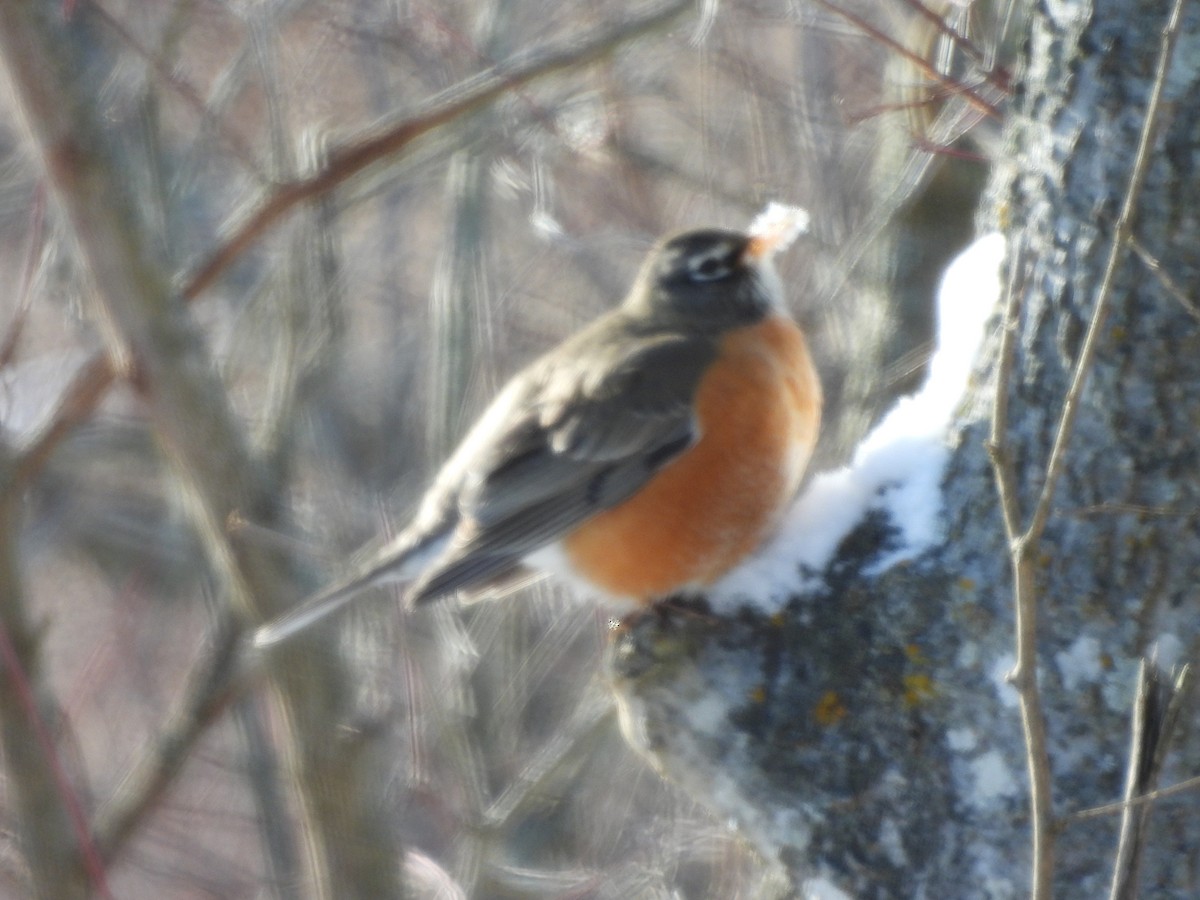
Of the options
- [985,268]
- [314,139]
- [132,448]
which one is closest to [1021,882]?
[985,268]

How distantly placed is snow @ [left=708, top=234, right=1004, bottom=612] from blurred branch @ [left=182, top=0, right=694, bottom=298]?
1746mm

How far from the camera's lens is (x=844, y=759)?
2.91 m

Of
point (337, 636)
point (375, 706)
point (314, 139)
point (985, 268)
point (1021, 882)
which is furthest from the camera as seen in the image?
point (375, 706)

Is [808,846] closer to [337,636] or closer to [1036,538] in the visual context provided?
[1036,538]

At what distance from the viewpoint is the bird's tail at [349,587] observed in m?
3.96

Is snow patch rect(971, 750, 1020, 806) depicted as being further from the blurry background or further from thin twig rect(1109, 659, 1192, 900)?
the blurry background

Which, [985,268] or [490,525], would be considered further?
[490,525]

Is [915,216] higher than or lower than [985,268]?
higher

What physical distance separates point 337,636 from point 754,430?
163cm

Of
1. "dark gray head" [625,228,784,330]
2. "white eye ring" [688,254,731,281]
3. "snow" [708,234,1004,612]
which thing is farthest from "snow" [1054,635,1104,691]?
"white eye ring" [688,254,731,281]

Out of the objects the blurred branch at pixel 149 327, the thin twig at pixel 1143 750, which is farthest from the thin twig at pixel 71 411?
the thin twig at pixel 1143 750

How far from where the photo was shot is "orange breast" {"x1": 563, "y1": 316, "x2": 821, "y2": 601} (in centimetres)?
359

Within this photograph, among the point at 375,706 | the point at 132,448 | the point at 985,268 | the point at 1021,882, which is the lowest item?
the point at 1021,882

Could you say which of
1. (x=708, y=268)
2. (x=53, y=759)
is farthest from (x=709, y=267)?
(x=53, y=759)
